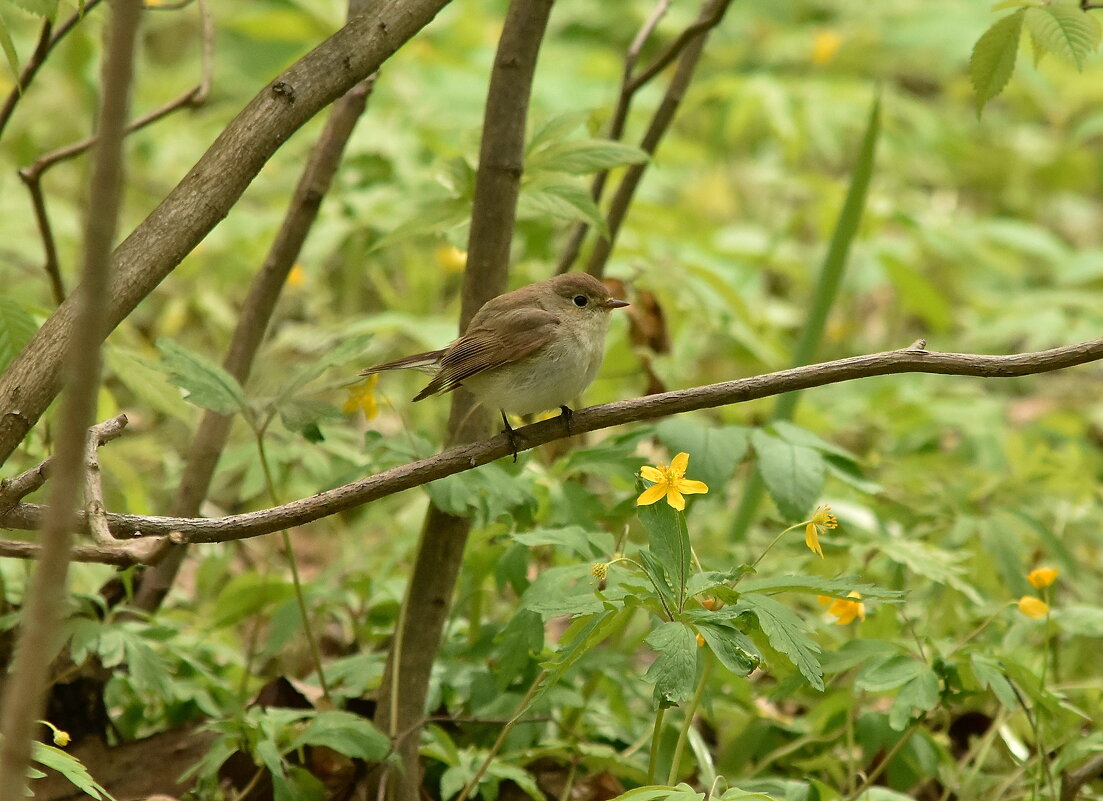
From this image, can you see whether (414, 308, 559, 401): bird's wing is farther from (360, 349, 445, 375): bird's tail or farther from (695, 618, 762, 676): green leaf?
(695, 618, 762, 676): green leaf

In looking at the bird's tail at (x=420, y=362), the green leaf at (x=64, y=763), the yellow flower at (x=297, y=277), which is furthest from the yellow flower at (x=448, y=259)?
the green leaf at (x=64, y=763)

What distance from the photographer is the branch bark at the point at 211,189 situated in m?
1.87

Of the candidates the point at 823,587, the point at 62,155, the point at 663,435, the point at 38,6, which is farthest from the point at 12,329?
the point at 823,587

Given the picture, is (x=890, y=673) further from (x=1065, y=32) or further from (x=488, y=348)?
(x=1065, y=32)

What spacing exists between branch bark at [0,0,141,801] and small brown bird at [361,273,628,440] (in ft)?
4.81

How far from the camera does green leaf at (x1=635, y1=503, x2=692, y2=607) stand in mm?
1893

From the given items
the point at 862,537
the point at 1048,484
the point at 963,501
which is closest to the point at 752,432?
the point at 862,537

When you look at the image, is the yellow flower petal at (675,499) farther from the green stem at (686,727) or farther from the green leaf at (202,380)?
the green leaf at (202,380)

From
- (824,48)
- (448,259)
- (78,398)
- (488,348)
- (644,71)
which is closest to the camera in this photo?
(78,398)

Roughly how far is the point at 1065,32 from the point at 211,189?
1.59m

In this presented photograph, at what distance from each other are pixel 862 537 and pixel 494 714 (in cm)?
107

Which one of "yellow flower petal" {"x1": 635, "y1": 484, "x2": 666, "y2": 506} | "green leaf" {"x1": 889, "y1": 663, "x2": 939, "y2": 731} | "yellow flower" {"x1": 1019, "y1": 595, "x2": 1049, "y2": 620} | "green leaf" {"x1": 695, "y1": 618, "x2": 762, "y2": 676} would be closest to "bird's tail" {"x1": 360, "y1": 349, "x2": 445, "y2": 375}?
"yellow flower petal" {"x1": 635, "y1": 484, "x2": 666, "y2": 506}

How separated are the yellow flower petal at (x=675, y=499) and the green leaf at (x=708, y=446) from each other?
1.86 feet

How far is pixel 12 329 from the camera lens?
2.20 meters
